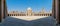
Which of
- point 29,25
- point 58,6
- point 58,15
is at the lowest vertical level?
point 29,25

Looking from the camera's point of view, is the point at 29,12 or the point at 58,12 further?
the point at 29,12

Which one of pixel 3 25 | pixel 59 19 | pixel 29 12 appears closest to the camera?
pixel 3 25

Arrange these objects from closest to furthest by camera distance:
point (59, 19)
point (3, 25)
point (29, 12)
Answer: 1. point (3, 25)
2. point (59, 19)
3. point (29, 12)

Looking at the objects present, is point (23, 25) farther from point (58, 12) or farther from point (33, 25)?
point (58, 12)

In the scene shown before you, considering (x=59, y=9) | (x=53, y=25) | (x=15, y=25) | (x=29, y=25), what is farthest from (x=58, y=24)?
(x=15, y=25)

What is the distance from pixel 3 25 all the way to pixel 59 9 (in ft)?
11.6

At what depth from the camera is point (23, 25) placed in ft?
25.4

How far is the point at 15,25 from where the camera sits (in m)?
7.75

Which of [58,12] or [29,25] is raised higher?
[58,12]

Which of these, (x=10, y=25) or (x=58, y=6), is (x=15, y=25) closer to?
(x=10, y=25)

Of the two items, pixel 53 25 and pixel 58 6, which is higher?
pixel 58 6

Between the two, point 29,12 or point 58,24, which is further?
point 29,12

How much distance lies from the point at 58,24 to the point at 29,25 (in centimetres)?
172

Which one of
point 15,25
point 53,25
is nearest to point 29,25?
point 15,25
